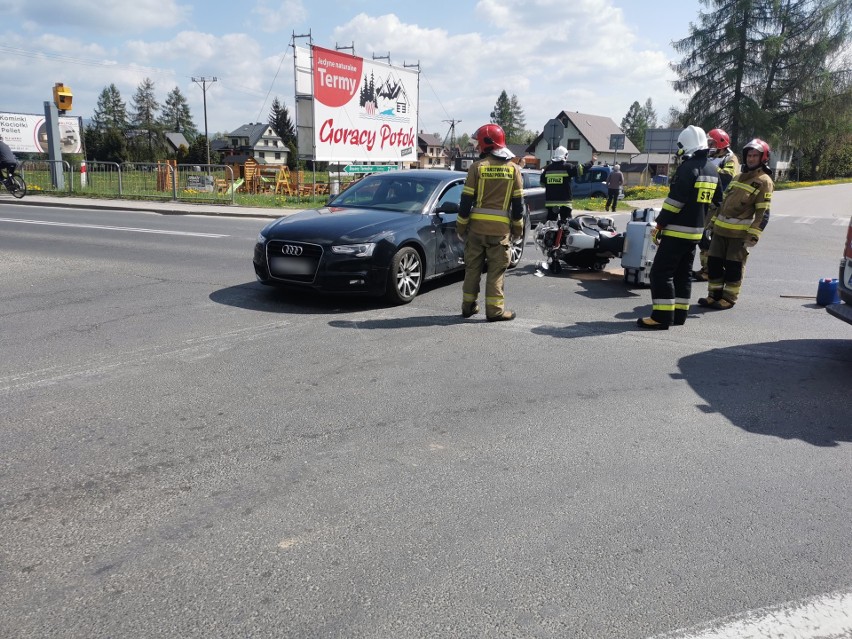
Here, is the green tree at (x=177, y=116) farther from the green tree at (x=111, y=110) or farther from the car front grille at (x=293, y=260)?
the car front grille at (x=293, y=260)

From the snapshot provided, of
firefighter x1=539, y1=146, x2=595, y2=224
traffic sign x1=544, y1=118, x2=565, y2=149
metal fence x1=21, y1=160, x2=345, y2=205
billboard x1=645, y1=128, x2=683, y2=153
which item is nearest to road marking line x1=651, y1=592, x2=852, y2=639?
firefighter x1=539, y1=146, x2=595, y2=224

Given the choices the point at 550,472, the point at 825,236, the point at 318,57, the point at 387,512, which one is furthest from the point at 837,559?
the point at 318,57

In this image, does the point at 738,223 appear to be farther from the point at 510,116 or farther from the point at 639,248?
the point at 510,116

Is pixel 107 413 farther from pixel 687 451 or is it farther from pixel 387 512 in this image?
pixel 687 451

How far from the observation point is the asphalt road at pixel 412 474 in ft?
8.48

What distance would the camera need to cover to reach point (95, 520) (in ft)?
10.2

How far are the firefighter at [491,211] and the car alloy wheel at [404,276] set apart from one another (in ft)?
2.86

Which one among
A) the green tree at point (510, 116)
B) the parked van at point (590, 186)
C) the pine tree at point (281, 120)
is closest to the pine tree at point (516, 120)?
the green tree at point (510, 116)

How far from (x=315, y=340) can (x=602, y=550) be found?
12.6 ft

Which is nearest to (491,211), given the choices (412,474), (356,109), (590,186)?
(412,474)

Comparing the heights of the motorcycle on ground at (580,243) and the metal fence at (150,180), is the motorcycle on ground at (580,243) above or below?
below

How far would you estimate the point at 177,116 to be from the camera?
417 ft

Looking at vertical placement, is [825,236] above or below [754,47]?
below

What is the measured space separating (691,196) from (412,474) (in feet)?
15.3
